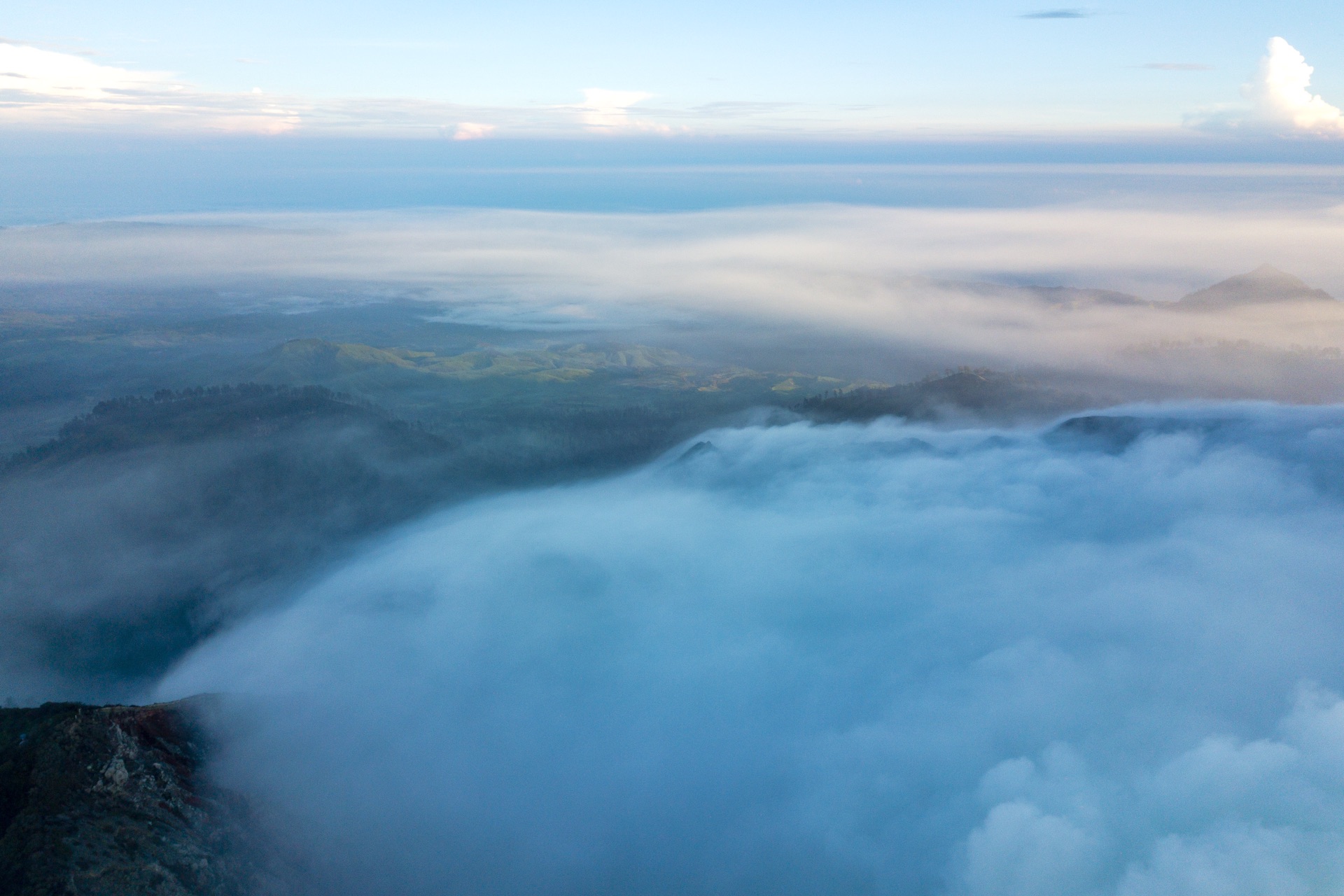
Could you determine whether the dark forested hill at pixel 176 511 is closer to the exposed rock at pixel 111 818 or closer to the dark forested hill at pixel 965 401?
the exposed rock at pixel 111 818

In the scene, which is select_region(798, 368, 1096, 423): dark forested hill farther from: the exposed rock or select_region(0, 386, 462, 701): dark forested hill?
the exposed rock

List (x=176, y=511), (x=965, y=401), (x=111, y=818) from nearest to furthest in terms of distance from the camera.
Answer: (x=111, y=818), (x=176, y=511), (x=965, y=401)

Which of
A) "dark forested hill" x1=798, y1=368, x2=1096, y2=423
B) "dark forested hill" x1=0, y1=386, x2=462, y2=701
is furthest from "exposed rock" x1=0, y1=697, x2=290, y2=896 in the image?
"dark forested hill" x1=798, y1=368, x2=1096, y2=423

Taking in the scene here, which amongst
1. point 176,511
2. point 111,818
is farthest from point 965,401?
point 111,818

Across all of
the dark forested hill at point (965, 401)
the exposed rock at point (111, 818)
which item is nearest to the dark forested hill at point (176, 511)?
the exposed rock at point (111, 818)

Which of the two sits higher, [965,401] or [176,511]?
[965,401]

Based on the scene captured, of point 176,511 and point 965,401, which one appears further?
point 965,401

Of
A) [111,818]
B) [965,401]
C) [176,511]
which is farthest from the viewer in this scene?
[965,401]

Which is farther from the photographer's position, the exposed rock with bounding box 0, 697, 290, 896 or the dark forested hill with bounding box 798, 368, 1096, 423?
the dark forested hill with bounding box 798, 368, 1096, 423

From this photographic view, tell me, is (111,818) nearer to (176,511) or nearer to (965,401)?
(176,511)
